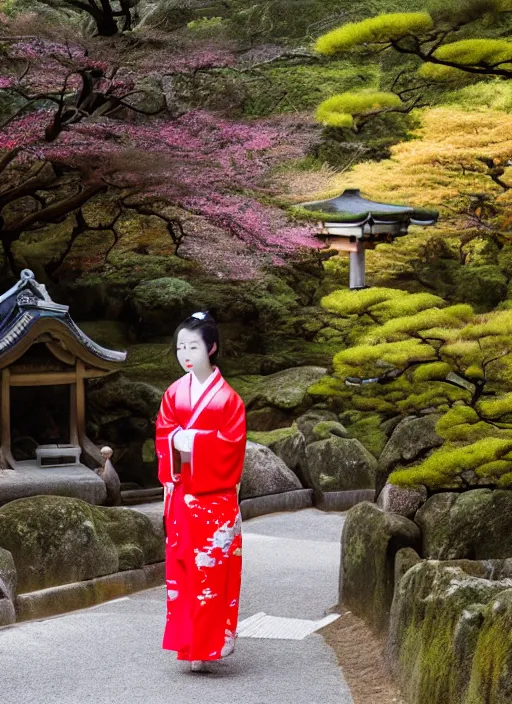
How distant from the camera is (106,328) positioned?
57.6 ft

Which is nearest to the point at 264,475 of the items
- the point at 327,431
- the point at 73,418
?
the point at 327,431

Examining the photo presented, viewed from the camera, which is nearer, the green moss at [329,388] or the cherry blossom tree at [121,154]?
the green moss at [329,388]

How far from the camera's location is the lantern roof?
15.3 m

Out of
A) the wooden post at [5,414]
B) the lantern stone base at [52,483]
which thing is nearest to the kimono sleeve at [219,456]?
the lantern stone base at [52,483]

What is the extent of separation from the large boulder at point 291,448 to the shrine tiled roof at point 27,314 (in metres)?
3.03

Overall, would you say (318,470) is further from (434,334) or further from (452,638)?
(452,638)

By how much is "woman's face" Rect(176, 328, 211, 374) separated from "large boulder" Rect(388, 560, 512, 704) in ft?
4.60

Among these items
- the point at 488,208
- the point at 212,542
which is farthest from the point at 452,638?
the point at 488,208

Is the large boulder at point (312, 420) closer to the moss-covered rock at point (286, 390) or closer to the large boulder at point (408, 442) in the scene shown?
the moss-covered rock at point (286, 390)

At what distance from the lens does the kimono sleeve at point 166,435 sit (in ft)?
15.6

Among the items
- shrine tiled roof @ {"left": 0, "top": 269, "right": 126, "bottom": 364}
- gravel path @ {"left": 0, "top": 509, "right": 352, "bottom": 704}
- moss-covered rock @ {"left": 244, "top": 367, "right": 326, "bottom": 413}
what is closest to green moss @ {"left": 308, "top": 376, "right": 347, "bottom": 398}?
shrine tiled roof @ {"left": 0, "top": 269, "right": 126, "bottom": 364}

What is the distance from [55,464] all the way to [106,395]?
2366mm

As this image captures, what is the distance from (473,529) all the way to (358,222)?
1013 cm

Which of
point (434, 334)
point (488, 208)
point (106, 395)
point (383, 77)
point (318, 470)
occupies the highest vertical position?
point (383, 77)
